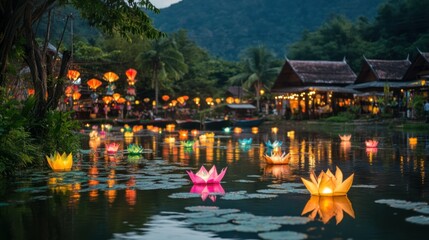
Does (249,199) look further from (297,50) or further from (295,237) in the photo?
(297,50)

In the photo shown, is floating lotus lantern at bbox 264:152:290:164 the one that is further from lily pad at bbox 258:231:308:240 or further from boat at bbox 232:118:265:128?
boat at bbox 232:118:265:128

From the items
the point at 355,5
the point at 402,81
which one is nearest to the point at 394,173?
the point at 402,81

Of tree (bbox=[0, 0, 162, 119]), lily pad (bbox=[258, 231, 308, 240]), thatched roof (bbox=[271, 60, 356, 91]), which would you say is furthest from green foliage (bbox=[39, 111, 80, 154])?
thatched roof (bbox=[271, 60, 356, 91])

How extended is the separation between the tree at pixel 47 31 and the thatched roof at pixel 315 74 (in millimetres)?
52025

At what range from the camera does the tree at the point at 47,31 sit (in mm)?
12781

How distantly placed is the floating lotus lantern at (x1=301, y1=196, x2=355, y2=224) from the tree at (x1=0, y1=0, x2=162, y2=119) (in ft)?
22.5

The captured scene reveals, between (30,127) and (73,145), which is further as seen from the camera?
(73,145)

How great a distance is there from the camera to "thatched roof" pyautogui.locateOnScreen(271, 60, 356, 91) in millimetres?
66750

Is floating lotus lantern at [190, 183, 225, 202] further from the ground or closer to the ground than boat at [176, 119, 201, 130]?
closer to the ground

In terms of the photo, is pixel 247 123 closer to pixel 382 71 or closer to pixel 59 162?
pixel 382 71

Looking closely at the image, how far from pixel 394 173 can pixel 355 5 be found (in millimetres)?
181411

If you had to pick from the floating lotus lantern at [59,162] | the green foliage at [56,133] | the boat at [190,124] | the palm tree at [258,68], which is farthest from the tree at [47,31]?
the palm tree at [258,68]

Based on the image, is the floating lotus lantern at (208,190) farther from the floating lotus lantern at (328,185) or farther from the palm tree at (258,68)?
the palm tree at (258,68)

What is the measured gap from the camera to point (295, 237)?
245 inches
